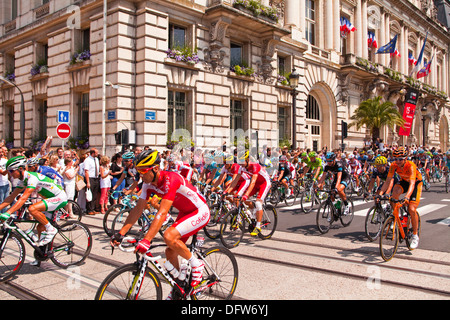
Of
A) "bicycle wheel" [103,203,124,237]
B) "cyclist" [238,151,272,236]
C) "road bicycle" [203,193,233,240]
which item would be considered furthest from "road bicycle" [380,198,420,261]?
"bicycle wheel" [103,203,124,237]

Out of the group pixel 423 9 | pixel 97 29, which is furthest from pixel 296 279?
pixel 423 9

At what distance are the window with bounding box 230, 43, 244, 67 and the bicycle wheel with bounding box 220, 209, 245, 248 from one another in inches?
622

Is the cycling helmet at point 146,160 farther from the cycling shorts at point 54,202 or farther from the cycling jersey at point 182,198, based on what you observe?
the cycling shorts at point 54,202

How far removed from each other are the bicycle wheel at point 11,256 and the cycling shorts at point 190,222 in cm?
302

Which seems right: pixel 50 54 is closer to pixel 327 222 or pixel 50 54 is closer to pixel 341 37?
pixel 327 222

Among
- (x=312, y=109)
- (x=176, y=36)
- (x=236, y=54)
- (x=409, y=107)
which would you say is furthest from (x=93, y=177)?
(x=409, y=107)

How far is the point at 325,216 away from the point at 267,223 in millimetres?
1758

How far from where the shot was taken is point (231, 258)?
4.75 m

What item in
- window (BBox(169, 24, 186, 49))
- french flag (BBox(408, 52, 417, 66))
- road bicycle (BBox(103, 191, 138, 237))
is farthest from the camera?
french flag (BBox(408, 52, 417, 66))

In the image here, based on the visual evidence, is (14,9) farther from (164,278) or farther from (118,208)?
(164,278)

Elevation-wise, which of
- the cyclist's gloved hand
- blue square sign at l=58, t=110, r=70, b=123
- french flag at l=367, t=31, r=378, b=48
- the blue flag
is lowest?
the cyclist's gloved hand

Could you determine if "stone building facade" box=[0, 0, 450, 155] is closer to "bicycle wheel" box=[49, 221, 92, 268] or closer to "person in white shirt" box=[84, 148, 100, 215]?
"person in white shirt" box=[84, 148, 100, 215]

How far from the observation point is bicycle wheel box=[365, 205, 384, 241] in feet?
27.5
